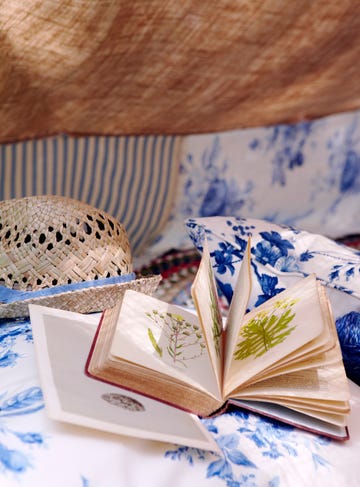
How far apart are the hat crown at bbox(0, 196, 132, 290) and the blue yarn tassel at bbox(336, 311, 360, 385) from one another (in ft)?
1.21

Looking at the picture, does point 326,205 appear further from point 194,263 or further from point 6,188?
point 6,188

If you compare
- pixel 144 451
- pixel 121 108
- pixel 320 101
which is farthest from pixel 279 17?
pixel 144 451

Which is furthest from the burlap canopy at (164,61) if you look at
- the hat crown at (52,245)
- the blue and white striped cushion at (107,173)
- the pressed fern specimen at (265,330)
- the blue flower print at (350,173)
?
the pressed fern specimen at (265,330)

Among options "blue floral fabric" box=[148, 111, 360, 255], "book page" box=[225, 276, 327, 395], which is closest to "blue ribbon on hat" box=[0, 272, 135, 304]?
"book page" box=[225, 276, 327, 395]

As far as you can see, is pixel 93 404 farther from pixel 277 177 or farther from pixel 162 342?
pixel 277 177

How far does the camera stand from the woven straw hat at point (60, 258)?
0.95 meters

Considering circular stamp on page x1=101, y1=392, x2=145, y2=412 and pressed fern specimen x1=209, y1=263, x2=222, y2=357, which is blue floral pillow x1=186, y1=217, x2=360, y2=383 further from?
circular stamp on page x1=101, y1=392, x2=145, y2=412

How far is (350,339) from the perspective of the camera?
87 cm

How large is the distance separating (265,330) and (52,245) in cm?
39

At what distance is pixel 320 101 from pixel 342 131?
186 millimetres

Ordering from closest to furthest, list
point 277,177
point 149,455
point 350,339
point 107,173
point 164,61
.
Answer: point 149,455
point 350,339
point 164,61
point 107,173
point 277,177

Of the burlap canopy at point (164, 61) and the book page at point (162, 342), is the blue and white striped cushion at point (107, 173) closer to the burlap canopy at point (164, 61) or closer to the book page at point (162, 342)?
the burlap canopy at point (164, 61)

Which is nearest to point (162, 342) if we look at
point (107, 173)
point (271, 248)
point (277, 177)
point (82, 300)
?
point (82, 300)

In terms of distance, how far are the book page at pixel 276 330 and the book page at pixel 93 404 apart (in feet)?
0.28
